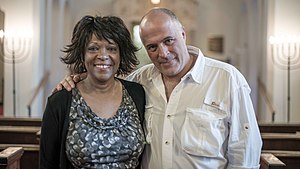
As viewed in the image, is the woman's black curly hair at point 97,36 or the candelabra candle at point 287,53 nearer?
the woman's black curly hair at point 97,36

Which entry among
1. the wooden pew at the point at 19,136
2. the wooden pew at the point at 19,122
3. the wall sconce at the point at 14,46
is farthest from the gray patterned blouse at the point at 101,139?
the wall sconce at the point at 14,46

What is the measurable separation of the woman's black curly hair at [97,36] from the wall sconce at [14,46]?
543cm

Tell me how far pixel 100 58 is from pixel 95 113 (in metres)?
0.25

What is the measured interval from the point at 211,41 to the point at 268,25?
436cm

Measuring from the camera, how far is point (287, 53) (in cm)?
770

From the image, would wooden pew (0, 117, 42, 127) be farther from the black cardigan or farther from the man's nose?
the man's nose

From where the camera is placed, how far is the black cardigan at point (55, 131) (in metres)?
2.06

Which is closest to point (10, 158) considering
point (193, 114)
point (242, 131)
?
point (193, 114)

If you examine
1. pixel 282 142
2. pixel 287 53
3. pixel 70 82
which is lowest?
pixel 282 142

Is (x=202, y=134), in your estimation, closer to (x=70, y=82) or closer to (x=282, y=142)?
(x=70, y=82)

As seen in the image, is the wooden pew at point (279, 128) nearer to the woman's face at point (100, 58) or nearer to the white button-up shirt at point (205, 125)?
the white button-up shirt at point (205, 125)

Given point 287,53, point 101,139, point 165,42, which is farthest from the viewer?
point 287,53

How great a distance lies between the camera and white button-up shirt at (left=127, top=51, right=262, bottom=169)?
212 cm

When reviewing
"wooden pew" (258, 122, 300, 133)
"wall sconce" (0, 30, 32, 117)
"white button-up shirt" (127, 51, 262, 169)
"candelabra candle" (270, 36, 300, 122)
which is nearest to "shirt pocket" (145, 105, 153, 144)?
"white button-up shirt" (127, 51, 262, 169)
